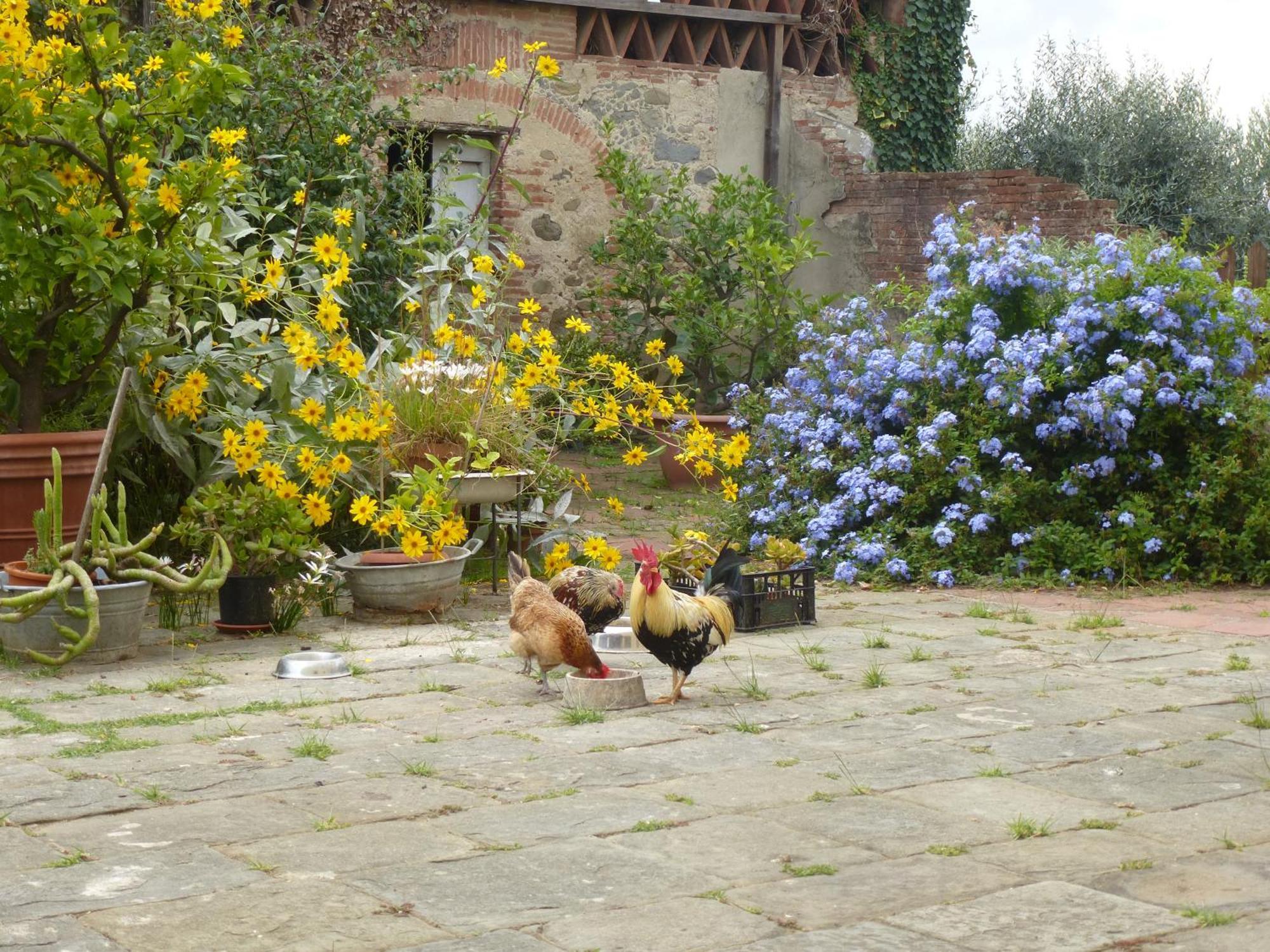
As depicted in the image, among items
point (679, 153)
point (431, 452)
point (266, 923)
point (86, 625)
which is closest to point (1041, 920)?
point (266, 923)

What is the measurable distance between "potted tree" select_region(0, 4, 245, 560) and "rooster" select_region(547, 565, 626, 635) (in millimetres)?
2242

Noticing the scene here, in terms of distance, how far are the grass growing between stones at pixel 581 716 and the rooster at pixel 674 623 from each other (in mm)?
275

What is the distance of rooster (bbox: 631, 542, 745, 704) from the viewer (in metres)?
5.11

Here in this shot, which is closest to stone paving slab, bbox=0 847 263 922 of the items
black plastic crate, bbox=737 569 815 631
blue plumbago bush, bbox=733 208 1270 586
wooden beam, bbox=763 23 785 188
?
black plastic crate, bbox=737 569 815 631

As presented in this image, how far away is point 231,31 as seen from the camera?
8.02 metres

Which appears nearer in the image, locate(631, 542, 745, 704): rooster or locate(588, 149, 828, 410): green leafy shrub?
locate(631, 542, 745, 704): rooster

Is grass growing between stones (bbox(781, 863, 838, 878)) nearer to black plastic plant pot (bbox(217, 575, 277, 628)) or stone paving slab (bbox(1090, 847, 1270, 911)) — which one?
stone paving slab (bbox(1090, 847, 1270, 911))

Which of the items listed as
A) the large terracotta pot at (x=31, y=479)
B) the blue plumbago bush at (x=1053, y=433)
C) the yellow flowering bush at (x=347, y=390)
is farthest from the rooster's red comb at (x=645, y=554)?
the blue plumbago bush at (x=1053, y=433)

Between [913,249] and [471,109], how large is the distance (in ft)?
12.7

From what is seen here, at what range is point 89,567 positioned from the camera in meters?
5.96

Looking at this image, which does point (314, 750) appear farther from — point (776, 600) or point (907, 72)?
point (907, 72)

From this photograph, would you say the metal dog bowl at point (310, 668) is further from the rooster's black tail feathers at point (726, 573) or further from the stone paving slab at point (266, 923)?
the stone paving slab at point (266, 923)

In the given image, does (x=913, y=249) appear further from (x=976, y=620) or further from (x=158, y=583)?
(x=158, y=583)

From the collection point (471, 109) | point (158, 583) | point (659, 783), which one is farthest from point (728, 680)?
point (471, 109)
